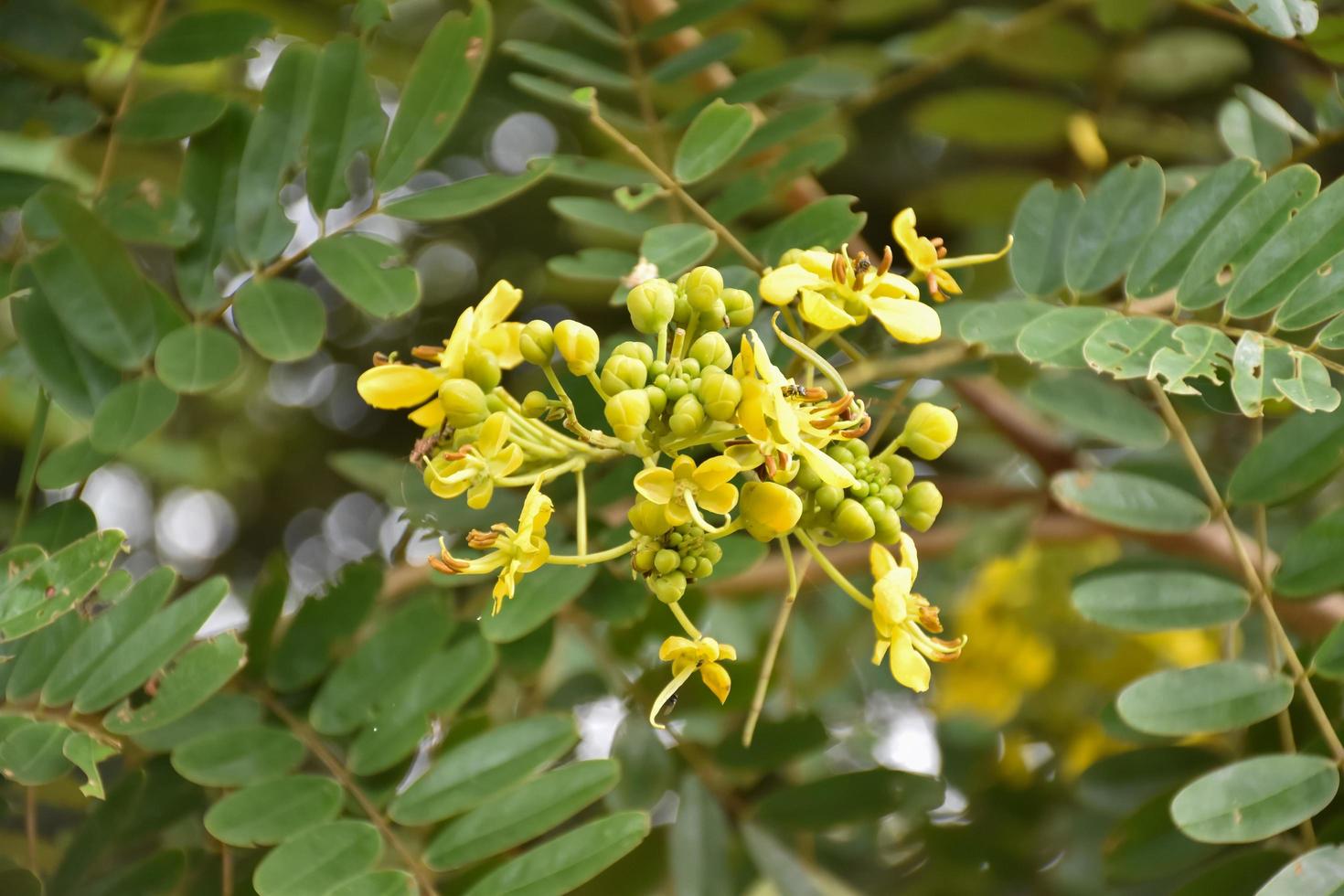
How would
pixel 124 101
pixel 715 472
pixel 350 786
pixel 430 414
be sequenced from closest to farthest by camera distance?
pixel 715 472 → pixel 430 414 → pixel 350 786 → pixel 124 101

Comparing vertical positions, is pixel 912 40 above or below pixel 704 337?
below

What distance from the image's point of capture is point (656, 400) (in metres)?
0.76

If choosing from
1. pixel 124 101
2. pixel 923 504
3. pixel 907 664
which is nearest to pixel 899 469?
pixel 923 504

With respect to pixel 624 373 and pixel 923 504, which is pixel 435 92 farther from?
pixel 923 504

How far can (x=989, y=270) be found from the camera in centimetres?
180

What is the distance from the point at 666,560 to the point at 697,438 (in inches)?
3.2

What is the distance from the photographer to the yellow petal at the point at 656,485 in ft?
2.40

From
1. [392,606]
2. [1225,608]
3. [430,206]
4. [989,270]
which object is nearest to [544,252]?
[989,270]

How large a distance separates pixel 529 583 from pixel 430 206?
34cm

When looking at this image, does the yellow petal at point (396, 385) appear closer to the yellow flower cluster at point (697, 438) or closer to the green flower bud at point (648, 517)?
the yellow flower cluster at point (697, 438)

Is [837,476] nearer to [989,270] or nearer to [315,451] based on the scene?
[989,270]

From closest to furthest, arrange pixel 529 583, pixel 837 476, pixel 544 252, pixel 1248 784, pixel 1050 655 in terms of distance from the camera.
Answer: pixel 837 476 < pixel 1248 784 < pixel 529 583 < pixel 1050 655 < pixel 544 252

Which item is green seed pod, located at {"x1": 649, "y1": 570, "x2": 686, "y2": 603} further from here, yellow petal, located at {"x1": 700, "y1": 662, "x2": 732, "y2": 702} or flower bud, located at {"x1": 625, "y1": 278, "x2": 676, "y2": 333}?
flower bud, located at {"x1": 625, "y1": 278, "x2": 676, "y2": 333}

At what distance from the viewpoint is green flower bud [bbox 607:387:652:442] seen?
0.74 metres
